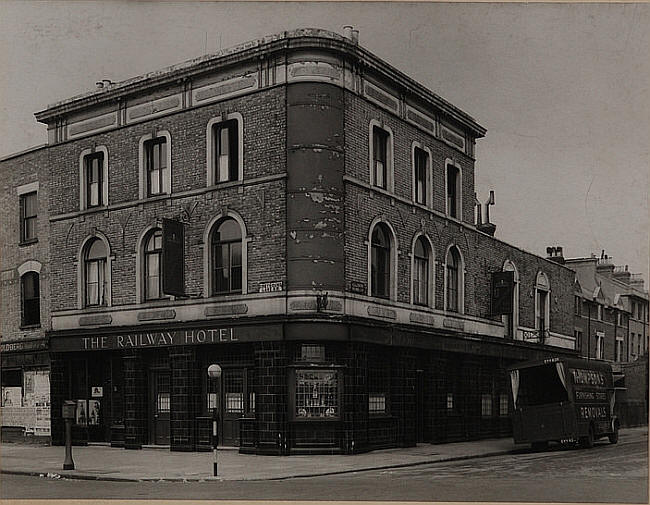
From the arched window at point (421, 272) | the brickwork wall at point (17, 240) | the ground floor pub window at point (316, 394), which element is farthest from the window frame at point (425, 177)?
the brickwork wall at point (17, 240)

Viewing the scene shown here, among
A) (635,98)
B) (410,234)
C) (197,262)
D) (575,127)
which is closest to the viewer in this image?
(635,98)

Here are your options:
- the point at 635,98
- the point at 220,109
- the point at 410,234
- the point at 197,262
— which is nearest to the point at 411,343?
the point at 410,234

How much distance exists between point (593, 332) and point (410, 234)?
21.1 metres

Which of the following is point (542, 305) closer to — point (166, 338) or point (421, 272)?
point (421, 272)

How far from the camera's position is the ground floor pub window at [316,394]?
84.6 feet

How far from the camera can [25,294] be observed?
32.1 m

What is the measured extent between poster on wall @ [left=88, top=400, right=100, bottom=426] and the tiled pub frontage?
1.2 inches

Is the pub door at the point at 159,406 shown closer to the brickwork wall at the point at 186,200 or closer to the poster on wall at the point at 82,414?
the brickwork wall at the point at 186,200

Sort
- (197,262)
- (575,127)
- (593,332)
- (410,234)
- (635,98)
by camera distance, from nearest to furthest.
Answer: (635,98) → (575,127) → (197,262) → (410,234) → (593,332)

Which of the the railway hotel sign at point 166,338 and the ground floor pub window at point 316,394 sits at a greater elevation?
the the railway hotel sign at point 166,338

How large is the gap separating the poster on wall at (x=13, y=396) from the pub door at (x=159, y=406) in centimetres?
540

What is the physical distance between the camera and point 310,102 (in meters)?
26.3

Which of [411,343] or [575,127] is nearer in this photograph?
[575,127]

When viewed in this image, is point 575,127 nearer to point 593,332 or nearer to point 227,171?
point 227,171
